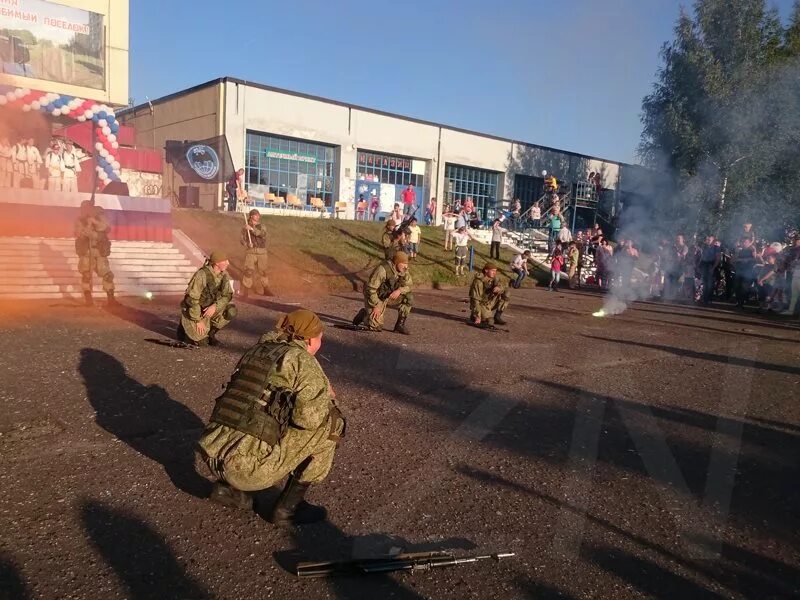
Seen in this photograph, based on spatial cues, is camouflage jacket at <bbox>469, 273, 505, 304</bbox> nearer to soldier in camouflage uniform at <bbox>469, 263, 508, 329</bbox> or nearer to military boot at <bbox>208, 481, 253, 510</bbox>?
soldier in camouflage uniform at <bbox>469, 263, 508, 329</bbox>

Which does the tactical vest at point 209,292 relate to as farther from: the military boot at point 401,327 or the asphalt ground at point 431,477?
the military boot at point 401,327

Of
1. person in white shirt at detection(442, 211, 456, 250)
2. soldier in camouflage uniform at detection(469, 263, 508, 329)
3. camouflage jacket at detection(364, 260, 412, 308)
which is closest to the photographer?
camouflage jacket at detection(364, 260, 412, 308)

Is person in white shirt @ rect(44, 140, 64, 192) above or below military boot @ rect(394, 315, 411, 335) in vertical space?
above

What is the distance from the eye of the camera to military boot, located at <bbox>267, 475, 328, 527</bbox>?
354 centimetres

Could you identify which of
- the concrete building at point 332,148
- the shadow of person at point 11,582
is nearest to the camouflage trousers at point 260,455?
the shadow of person at point 11,582

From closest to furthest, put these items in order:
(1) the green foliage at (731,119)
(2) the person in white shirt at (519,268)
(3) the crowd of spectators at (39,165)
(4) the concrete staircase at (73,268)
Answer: (4) the concrete staircase at (73,268) < (1) the green foliage at (731,119) < (3) the crowd of spectators at (39,165) < (2) the person in white shirt at (519,268)

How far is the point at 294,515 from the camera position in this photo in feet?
11.7

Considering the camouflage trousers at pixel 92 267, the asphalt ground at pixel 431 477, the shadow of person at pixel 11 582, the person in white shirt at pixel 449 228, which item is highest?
the person in white shirt at pixel 449 228

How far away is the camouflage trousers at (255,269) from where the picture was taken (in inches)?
500

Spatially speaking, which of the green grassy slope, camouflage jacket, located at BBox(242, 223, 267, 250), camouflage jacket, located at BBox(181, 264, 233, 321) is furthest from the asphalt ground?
the green grassy slope

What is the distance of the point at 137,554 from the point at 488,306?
8.54 m

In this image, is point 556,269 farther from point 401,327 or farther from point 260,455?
point 260,455

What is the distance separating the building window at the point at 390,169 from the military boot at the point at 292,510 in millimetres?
26538

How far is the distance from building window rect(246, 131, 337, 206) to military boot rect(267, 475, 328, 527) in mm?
23907
